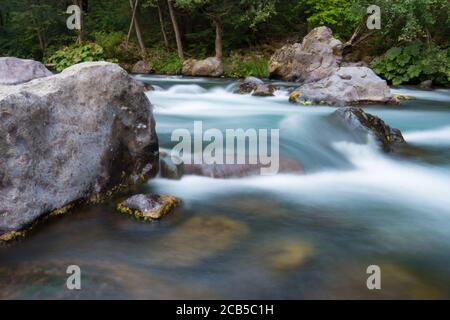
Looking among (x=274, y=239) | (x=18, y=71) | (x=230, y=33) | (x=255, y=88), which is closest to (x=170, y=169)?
(x=274, y=239)

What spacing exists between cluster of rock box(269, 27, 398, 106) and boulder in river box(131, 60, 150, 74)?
6118 mm

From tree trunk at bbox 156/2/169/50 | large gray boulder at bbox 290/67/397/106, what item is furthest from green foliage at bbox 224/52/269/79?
large gray boulder at bbox 290/67/397/106

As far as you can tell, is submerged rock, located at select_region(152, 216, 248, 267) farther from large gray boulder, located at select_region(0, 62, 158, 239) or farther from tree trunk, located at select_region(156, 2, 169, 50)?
tree trunk, located at select_region(156, 2, 169, 50)

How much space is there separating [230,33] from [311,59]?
20.0 ft

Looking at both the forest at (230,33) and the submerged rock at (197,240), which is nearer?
the submerged rock at (197,240)

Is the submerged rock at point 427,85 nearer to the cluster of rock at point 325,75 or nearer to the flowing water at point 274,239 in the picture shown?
the cluster of rock at point 325,75

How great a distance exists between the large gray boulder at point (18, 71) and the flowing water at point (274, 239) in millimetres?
5146

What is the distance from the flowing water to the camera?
10.9ft

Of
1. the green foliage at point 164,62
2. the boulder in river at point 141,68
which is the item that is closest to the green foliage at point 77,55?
the boulder in river at point 141,68

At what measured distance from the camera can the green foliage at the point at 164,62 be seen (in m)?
19.4

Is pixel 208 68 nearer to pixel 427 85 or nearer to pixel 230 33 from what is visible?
pixel 230 33

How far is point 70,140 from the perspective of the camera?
4.43 meters

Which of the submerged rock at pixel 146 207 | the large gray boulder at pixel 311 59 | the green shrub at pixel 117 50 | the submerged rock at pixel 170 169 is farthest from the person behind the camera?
the green shrub at pixel 117 50
